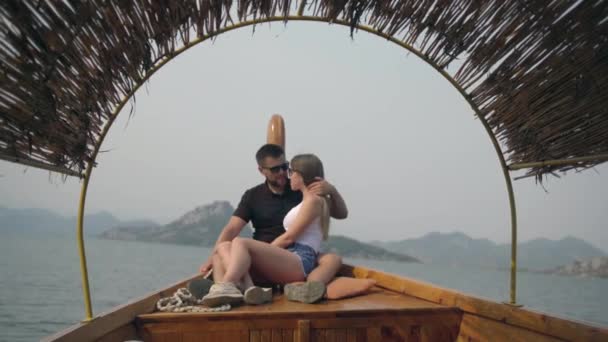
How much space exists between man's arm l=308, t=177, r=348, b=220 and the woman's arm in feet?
0.25

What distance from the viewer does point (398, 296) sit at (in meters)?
2.96

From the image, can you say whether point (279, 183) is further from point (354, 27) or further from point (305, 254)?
point (354, 27)

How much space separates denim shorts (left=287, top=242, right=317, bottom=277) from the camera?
2.94 m

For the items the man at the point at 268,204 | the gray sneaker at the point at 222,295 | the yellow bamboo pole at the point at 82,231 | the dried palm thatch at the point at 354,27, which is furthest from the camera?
the man at the point at 268,204

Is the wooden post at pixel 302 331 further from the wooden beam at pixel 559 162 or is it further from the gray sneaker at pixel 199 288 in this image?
the wooden beam at pixel 559 162

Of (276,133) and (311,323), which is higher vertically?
(276,133)

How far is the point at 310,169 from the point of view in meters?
2.99

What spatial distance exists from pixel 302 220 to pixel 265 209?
77cm

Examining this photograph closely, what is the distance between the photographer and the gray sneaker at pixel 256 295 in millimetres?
2447

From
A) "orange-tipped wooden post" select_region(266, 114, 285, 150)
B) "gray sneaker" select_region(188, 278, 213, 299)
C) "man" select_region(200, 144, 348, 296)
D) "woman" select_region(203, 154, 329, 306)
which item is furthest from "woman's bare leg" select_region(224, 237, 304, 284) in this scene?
"orange-tipped wooden post" select_region(266, 114, 285, 150)

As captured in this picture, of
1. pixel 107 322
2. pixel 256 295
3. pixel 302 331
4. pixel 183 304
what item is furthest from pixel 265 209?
pixel 107 322

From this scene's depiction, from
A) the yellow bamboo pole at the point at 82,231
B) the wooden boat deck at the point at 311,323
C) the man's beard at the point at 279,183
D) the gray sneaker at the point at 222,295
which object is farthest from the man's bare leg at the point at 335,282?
the yellow bamboo pole at the point at 82,231

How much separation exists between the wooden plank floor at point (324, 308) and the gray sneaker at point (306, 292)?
0.10ft

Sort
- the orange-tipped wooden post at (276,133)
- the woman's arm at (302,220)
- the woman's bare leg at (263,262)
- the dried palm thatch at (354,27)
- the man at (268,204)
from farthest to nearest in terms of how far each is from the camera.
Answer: the orange-tipped wooden post at (276,133) → the man at (268,204) → the woman's arm at (302,220) → the woman's bare leg at (263,262) → the dried palm thatch at (354,27)
